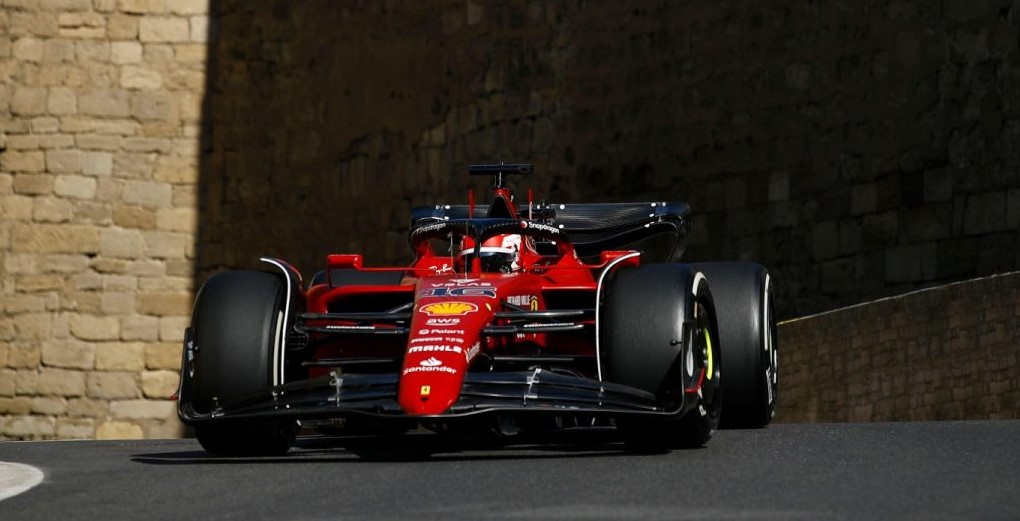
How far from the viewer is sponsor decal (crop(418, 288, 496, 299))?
28.5ft

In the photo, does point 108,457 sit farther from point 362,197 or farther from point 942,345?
point 362,197

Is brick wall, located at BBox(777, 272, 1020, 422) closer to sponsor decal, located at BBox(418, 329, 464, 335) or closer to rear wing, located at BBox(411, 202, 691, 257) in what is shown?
rear wing, located at BBox(411, 202, 691, 257)

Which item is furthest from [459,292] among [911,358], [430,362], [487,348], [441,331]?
[911,358]

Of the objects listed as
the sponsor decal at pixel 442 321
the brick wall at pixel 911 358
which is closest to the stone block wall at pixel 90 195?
the brick wall at pixel 911 358

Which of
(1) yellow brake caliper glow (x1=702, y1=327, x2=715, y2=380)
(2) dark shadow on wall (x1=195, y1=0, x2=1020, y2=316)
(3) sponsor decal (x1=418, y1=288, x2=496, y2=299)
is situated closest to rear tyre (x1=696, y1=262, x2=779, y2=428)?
(1) yellow brake caliper glow (x1=702, y1=327, x2=715, y2=380)

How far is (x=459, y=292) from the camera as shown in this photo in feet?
28.5

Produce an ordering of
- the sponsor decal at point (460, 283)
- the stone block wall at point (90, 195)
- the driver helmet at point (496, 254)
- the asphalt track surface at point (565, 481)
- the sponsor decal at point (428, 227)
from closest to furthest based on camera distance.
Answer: the asphalt track surface at point (565, 481), the sponsor decal at point (460, 283), the driver helmet at point (496, 254), the sponsor decal at point (428, 227), the stone block wall at point (90, 195)

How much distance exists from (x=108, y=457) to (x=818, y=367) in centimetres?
881

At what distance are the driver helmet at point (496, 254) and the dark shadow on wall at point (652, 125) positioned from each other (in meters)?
7.44

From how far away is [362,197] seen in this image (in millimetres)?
24781

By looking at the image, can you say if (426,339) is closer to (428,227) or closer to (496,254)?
(496,254)

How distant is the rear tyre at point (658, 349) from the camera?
27.0ft

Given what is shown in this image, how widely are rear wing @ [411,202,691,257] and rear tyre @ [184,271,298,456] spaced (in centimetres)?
228

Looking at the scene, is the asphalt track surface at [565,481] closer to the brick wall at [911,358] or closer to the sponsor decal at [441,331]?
the sponsor decal at [441,331]
